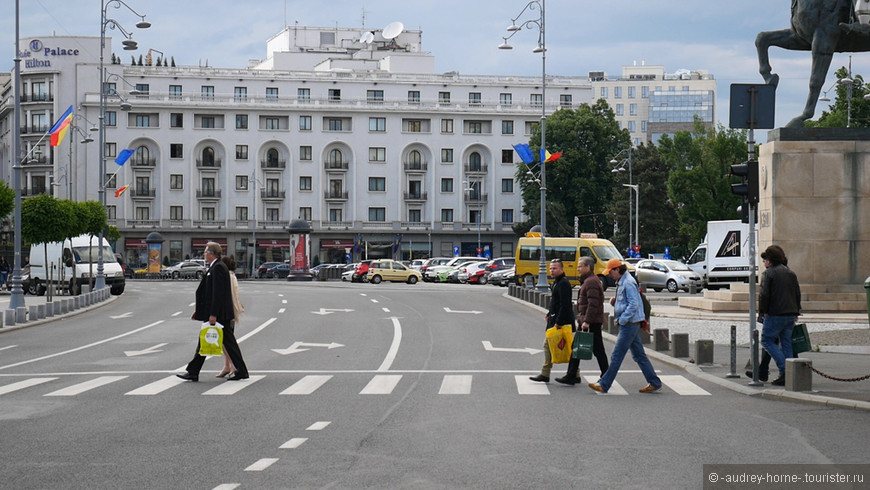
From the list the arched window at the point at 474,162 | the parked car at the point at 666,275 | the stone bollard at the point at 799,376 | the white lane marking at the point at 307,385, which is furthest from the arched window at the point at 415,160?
the stone bollard at the point at 799,376

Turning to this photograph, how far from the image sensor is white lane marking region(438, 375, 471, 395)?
14.7 m

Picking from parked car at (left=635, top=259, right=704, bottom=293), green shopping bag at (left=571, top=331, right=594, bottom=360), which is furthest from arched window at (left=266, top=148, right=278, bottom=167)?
green shopping bag at (left=571, top=331, right=594, bottom=360)

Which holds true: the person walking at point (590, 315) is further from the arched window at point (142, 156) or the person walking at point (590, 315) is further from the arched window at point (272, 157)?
the arched window at point (142, 156)

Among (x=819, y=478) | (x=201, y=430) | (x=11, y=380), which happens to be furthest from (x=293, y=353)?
(x=819, y=478)

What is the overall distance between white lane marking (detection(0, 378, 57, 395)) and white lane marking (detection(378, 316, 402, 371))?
5.13 m

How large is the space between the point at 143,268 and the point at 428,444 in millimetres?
86714

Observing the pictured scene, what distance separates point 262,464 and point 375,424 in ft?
8.58

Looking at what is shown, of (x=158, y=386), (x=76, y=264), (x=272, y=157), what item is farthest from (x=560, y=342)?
(x=272, y=157)

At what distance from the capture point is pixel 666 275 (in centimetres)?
5484

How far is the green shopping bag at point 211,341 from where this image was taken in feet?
50.5

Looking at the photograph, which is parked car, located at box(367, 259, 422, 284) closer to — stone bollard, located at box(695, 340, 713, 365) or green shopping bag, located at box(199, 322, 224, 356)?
stone bollard, located at box(695, 340, 713, 365)

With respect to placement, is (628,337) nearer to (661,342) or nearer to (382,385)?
(382,385)

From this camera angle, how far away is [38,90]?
326 feet

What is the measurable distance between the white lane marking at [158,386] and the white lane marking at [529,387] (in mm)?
4788
